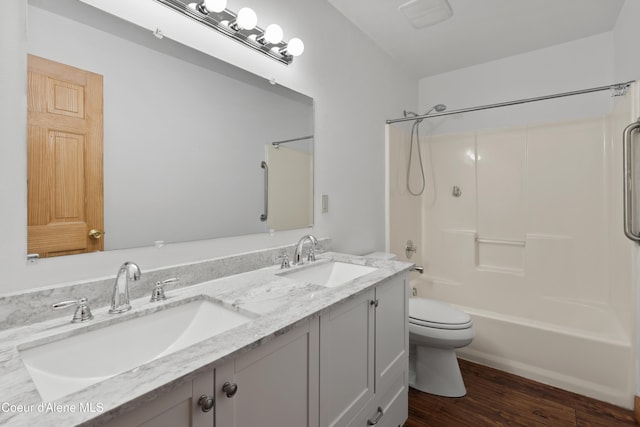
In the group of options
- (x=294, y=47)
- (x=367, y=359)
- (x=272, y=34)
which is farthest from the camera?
(x=294, y=47)

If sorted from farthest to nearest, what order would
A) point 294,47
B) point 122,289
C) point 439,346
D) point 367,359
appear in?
point 439,346 < point 294,47 < point 367,359 < point 122,289

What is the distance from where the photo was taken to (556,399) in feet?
6.12

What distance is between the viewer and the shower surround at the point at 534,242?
1.93 metres

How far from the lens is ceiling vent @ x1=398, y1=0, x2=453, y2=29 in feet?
6.26

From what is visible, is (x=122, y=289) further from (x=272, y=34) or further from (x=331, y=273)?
(x=272, y=34)

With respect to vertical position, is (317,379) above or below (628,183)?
below

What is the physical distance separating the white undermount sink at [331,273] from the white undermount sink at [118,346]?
54 cm

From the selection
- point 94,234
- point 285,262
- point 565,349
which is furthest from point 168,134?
point 565,349

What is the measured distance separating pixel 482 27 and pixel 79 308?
2.76 m

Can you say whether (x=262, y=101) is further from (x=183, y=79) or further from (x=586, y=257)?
(x=586, y=257)

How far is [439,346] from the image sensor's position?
6.18 feet

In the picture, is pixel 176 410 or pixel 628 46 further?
pixel 628 46

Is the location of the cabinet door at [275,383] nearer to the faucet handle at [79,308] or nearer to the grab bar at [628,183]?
the faucet handle at [79,308]

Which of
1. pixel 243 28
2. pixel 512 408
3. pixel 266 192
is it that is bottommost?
pixel 512 408
